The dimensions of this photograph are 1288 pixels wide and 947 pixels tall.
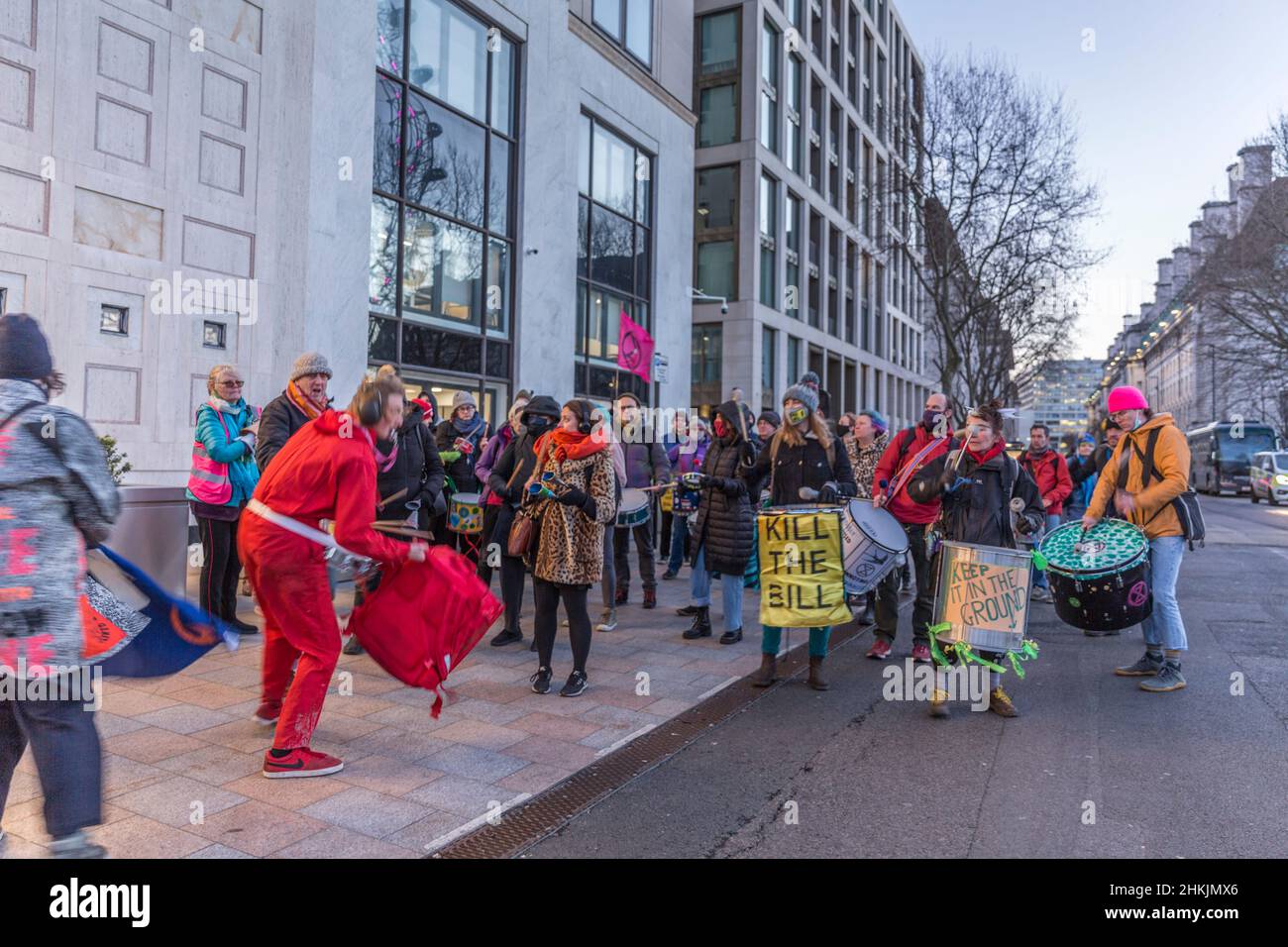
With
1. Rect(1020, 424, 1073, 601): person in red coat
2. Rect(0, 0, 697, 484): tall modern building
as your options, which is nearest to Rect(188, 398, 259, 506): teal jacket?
Rect(0, 0, 697, 484): tall modern building

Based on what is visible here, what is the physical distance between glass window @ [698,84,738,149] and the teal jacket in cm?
2807

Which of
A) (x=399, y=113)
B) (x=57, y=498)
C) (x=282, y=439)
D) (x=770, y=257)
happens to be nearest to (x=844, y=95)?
(x=770, y=257)

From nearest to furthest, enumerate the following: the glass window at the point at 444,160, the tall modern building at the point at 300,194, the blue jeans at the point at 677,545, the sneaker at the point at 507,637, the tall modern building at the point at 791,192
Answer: the sneaker at the point at 507,637 → the tall modern building at the point at 300,194 → the blue jeans at the point at 677,545 → the glass window at the point at 444,160 → the tall modern building at the point at 791,192

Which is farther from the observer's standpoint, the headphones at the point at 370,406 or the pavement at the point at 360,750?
the headphones at the point at 370,406

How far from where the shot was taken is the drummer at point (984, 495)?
580 centimetres

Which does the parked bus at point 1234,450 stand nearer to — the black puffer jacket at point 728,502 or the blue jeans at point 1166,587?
the blue jeans at point 1166,587

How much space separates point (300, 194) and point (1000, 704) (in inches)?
386

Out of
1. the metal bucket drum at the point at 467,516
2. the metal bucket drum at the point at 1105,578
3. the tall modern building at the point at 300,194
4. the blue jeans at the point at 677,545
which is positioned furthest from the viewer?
the blue jeans at the point at 677,545

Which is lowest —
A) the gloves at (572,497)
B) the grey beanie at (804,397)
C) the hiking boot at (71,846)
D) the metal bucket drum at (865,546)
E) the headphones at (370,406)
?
the hiking boot at (71,846)

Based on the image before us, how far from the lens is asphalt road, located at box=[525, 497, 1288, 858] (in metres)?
3.69

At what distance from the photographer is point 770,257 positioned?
33.9m

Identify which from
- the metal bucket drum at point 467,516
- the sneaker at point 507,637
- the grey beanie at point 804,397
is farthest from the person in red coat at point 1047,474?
the metal bucket drum at point 467,516

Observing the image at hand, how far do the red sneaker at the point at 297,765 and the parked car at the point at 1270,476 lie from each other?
1522 inches

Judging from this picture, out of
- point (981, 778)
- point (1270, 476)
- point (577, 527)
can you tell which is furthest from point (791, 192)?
point (981, 778)
